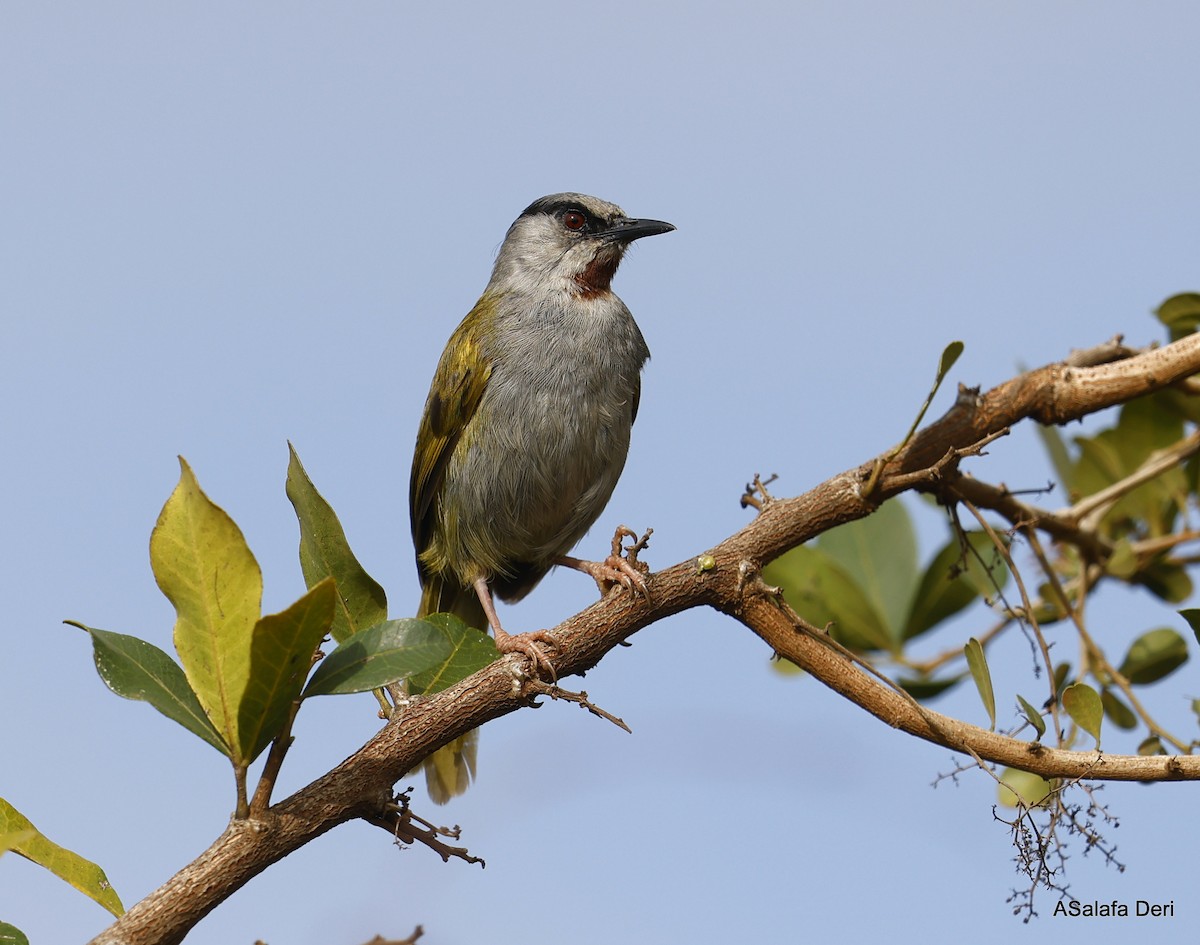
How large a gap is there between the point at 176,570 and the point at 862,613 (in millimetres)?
2716

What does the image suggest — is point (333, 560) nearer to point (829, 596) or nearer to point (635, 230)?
point (829, 596)

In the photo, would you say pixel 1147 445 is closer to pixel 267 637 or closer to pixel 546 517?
pixel 546 517

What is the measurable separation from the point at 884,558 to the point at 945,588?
0.24m

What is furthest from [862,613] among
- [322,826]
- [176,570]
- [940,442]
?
[176,570]

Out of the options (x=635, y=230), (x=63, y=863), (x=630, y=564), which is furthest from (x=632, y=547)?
(x=635, y=230)

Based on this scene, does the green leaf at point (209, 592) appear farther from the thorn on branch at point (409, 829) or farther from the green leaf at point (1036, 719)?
the green leaf at point (1036, 719)

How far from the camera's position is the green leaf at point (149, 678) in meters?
2.24

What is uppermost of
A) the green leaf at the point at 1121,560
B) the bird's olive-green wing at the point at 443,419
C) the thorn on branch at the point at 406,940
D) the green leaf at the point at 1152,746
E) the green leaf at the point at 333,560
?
the bird's olive-green wing at the point at 443,419

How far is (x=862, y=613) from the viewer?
432cm

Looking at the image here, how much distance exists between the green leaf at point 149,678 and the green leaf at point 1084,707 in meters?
1.70

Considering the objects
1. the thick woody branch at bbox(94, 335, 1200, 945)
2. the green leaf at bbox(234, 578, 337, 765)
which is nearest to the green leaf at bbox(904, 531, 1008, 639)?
the thick woody branch at bbox(94, 335, 1200, 945)

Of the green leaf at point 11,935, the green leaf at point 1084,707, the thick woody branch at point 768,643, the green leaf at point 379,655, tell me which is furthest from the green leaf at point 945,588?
the green leaf at point 11,935

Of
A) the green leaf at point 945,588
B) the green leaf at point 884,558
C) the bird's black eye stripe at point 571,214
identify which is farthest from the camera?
the bird's black eye stripe at point 571,214

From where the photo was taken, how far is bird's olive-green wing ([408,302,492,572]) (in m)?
4.65
